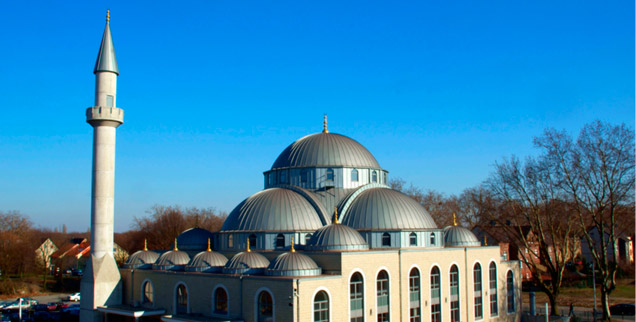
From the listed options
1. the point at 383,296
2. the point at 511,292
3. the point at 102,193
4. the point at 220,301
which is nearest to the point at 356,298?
the point at 383,296

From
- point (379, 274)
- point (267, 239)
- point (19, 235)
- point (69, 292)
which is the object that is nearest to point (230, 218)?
point (267, 239)

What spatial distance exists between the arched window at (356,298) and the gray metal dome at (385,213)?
5.41 meters

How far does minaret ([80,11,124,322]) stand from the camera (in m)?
34.5

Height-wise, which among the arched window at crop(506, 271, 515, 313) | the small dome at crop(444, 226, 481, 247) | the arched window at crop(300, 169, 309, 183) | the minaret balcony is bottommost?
the arched window at crop(506, 271, 515, 313)

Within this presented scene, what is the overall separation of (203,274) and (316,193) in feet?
34.2

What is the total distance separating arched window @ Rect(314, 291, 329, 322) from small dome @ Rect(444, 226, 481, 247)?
13740 millimetres

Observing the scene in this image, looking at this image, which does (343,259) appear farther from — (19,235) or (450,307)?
(19,235)

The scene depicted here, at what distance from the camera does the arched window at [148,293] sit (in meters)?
33.8

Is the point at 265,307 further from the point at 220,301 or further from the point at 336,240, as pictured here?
the point at 336,240

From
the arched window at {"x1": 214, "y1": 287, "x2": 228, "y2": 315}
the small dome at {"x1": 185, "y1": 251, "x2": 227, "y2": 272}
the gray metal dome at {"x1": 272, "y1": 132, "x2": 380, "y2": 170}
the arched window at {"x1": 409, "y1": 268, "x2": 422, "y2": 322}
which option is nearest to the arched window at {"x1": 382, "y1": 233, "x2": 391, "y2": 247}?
the arched window at {"x1": 409, "y1": 268, "x2": 422, "y2": 322}

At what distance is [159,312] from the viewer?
32.1m

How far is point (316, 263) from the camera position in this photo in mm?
29250

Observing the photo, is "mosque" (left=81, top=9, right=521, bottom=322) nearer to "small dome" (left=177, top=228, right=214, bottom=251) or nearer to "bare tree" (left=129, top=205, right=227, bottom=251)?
"small dome" (left=177, top=228, right=214, bottom=251)

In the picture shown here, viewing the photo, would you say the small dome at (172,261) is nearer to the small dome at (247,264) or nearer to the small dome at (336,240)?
the small dome at (247,264)
